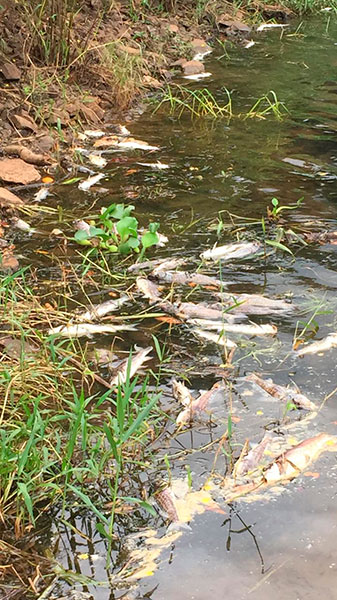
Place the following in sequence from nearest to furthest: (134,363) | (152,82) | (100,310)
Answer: (134,363) < (100,310) < (152,82)

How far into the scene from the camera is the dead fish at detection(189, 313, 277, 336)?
4.64m

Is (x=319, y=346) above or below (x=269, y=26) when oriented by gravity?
above

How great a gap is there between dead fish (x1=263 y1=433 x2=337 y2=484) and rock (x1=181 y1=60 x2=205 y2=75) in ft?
23.9

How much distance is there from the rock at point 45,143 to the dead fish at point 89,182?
65cm

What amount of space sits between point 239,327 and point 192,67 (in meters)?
6.33

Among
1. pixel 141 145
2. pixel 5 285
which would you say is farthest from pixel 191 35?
pixel 5 285

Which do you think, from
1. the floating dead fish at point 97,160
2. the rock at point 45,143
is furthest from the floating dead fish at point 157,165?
the rock at point 45,143

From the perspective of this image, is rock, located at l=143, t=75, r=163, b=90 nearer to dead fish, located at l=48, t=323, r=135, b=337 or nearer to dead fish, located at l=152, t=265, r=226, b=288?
dead fish, located at l=152, t=265, r=226, b=288

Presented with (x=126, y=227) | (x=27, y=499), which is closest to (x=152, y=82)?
(x=126, y=227)

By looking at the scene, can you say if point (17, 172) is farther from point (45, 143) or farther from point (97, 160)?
point (97, 160)

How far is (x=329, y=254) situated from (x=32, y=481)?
2.97 m

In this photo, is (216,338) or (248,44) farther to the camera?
(248,44)

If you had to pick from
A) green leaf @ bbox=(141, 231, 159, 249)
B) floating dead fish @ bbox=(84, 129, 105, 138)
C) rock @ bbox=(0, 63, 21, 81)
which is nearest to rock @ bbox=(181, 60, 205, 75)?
floating dead fish @ bbox=(84, 129, 105, 138)

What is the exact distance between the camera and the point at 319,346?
176 inches
